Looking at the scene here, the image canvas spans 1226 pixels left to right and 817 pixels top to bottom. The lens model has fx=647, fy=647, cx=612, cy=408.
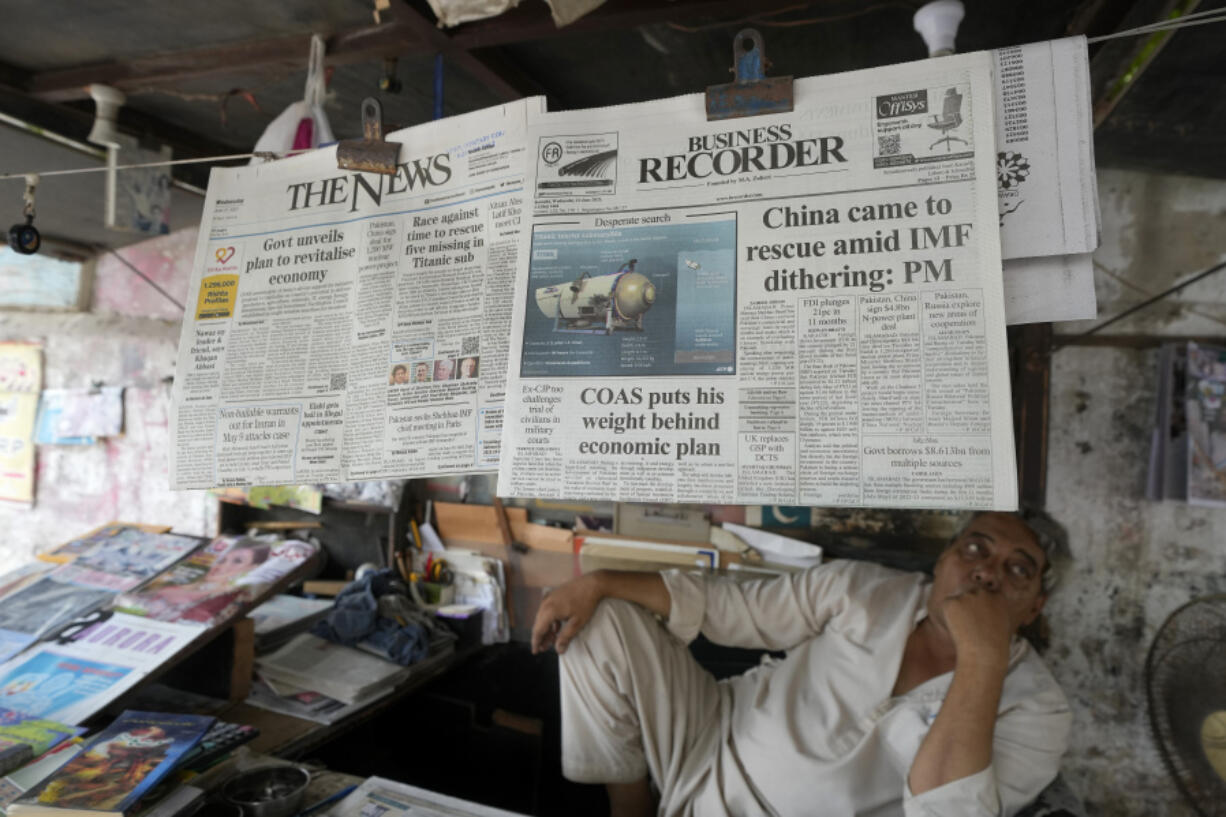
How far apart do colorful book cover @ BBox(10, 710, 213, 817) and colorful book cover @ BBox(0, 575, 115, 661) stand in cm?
64

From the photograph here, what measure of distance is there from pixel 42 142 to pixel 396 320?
165cm


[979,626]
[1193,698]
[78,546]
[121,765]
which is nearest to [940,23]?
[979,626]

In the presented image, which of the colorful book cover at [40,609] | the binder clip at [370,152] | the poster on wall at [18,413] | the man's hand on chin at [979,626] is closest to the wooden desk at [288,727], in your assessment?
the colorful book cover at [40,609]

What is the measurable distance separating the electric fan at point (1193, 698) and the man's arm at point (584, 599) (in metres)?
1.42

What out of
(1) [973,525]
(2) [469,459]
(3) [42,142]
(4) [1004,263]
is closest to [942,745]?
(1) [973,525]

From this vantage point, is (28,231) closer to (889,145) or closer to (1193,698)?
(889,145)

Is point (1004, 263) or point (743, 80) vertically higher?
point (743, 80)

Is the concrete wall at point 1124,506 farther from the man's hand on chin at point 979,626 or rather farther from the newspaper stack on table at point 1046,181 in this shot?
the newspaper stack on table at point 1046,181

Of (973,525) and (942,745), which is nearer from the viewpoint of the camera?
(942,745)

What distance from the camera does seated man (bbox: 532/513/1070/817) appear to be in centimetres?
131

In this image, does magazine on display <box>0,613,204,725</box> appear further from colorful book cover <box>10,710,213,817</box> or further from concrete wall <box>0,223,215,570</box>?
concrete wall <box>0,223,215,570</box>

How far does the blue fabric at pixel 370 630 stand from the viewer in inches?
76.0

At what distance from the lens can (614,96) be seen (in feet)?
5.53

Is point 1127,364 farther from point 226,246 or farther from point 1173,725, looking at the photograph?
point 226,246
